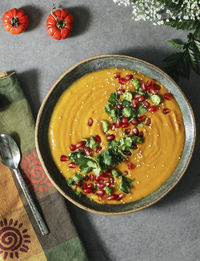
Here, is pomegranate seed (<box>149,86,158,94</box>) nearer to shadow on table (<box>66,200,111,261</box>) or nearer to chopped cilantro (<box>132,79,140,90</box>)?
chopped cilantro (<box>132,79,140,90</box>)

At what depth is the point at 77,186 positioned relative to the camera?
2594 millimetres

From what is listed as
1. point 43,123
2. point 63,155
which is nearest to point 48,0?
point 43,123

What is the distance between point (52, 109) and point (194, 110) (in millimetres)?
1290

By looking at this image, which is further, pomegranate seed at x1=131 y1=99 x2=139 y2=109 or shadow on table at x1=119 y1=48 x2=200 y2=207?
shadow on table at x1=119 y1=48 x2=200 y2=207

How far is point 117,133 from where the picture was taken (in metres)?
2.56

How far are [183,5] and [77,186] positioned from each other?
1802mm

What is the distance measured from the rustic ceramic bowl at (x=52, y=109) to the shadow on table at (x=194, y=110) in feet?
0.81

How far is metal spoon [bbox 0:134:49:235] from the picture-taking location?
8.57ft

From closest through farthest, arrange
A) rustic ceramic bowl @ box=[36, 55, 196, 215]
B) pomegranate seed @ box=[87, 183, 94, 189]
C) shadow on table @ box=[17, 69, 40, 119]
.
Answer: rustic ceramic bowl @ box=[36, 55, 196, 215] → pomegranate seed @ box=[87, 183, 94, 189] → shadow on table @ box=[17, 69, 40, 119]

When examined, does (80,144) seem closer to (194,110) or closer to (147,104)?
(147,104)

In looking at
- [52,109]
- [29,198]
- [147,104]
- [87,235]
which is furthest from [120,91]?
[87,235]

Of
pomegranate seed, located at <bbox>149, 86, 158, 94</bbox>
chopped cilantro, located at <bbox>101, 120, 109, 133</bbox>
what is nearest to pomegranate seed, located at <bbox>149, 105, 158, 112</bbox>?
pomegranate seed, located at <bbox>149, 86, 158, 94</bbox>

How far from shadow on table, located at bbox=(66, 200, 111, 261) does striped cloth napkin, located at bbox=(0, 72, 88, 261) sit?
0.09m

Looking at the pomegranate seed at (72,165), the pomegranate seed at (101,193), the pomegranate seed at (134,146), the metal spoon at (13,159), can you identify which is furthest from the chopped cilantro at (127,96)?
the metal spoon at (13,159)
